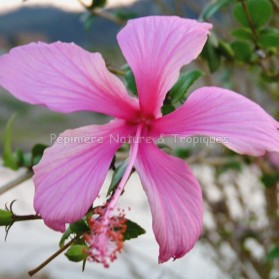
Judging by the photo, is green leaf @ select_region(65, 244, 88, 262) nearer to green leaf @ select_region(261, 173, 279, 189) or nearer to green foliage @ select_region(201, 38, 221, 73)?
green foliage @ select_region(201, 38, 221, 73)

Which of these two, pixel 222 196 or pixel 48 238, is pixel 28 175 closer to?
pixel 222 196

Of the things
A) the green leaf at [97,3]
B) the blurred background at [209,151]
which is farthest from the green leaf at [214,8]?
the green leaf at [97,3]

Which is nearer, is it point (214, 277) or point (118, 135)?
point (118, 135)

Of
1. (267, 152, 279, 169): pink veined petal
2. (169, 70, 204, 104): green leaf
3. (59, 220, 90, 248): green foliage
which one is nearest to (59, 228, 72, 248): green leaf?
(59, 220, 90, 248): green foliage

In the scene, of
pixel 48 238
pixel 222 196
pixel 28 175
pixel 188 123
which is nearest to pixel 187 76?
pixel 188 123

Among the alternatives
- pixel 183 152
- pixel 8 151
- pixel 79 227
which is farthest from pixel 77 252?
pixel 183 152
